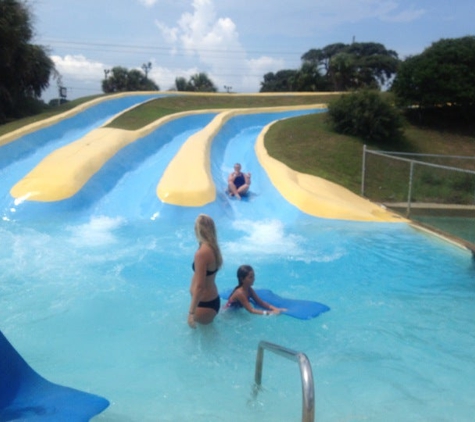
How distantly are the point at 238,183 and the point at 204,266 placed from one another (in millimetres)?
6699

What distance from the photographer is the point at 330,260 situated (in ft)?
24.8

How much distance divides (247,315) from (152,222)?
171 inches

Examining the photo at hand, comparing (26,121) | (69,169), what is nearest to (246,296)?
(69,169)

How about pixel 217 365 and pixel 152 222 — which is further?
pixel 152 222

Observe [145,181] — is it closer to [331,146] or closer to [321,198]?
[321,198]

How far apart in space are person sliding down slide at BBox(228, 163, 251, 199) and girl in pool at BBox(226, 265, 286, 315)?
5609 millimetres

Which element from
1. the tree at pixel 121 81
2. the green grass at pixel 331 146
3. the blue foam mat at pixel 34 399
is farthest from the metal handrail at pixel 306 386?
the tree at pixel 121 81

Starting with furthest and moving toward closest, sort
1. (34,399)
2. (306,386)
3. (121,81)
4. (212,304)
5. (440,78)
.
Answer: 1. (121,81)
2. (440,78)
3. (212,304)
4. (34,399)
5. (306,386)

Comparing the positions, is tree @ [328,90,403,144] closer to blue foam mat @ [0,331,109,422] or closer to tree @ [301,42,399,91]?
tree @ [301,42,399,91]

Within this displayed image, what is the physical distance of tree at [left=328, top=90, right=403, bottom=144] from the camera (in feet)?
60.2

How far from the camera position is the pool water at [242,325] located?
3.92 m

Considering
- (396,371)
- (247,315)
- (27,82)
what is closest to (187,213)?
(247,315)

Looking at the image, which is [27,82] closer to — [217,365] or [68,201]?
[68,201]

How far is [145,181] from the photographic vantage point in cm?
1140
